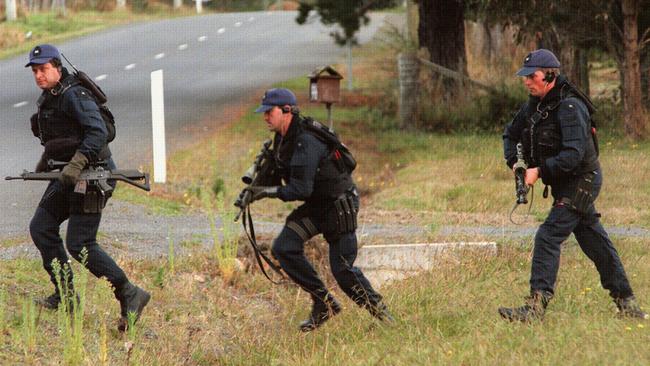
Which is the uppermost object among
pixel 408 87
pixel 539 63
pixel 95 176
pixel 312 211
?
pixel 539 63

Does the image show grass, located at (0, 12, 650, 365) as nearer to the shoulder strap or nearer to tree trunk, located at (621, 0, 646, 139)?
the shoulder strap

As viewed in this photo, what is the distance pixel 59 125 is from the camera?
8.02 m

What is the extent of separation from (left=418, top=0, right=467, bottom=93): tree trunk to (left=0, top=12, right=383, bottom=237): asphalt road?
405cm

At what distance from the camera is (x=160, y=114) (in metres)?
15.1

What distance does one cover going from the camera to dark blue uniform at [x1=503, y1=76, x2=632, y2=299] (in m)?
7.82

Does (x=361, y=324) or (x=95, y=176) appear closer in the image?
(x=95, y=176)

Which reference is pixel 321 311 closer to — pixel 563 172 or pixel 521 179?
pixel 521 179

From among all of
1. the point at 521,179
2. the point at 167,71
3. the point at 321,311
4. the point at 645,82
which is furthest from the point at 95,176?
the point at 167,71

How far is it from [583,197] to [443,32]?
45.1ft

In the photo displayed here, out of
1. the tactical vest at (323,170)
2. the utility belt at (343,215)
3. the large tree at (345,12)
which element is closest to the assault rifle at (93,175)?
the tactical vest at (323,170)

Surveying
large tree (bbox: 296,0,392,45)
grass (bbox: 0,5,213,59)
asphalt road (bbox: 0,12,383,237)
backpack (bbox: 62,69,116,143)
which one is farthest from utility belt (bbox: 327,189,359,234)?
grass (bbox: 0,5,213,59)

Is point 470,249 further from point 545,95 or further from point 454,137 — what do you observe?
point 454,137

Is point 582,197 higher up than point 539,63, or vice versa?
point 539,63

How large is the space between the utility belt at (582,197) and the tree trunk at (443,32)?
44.0 feet
